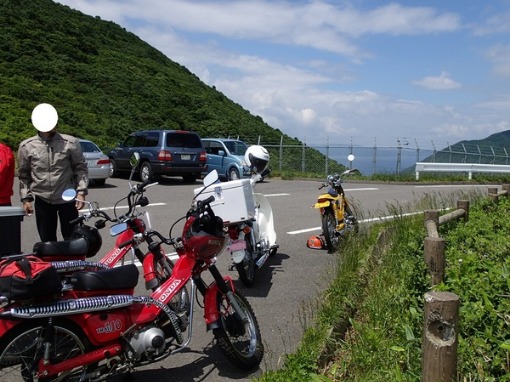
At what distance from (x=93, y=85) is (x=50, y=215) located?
44.2 metres

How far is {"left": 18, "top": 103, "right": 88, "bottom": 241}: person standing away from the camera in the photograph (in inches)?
217

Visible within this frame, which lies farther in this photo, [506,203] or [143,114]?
[143,114]

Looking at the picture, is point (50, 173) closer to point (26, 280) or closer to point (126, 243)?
point (126, 243)

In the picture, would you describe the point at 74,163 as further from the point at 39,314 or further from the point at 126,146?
the point at 126,146

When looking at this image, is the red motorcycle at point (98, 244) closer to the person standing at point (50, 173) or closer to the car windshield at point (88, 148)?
the person standing at point (50, 173)

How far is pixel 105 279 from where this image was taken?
3.81m

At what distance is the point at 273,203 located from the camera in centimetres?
1443

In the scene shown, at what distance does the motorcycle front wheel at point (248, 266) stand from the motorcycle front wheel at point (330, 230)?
2159mm

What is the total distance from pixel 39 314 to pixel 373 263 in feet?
12.5

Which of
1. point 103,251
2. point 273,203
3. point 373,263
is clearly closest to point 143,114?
point 273,203

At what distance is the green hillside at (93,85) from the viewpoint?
123 ft

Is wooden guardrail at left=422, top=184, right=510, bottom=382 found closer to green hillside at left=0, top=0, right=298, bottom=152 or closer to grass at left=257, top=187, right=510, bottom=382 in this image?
grass at left=257, top=187, right=510, bottom=382

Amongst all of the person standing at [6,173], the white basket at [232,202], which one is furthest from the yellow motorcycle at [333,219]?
the person standing at [6,173]

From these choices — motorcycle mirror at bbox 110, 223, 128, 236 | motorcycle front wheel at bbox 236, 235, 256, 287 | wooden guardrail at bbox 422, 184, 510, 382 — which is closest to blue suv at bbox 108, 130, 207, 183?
→ motorcycle front wheel at bbox 236, 235, 256, 287
